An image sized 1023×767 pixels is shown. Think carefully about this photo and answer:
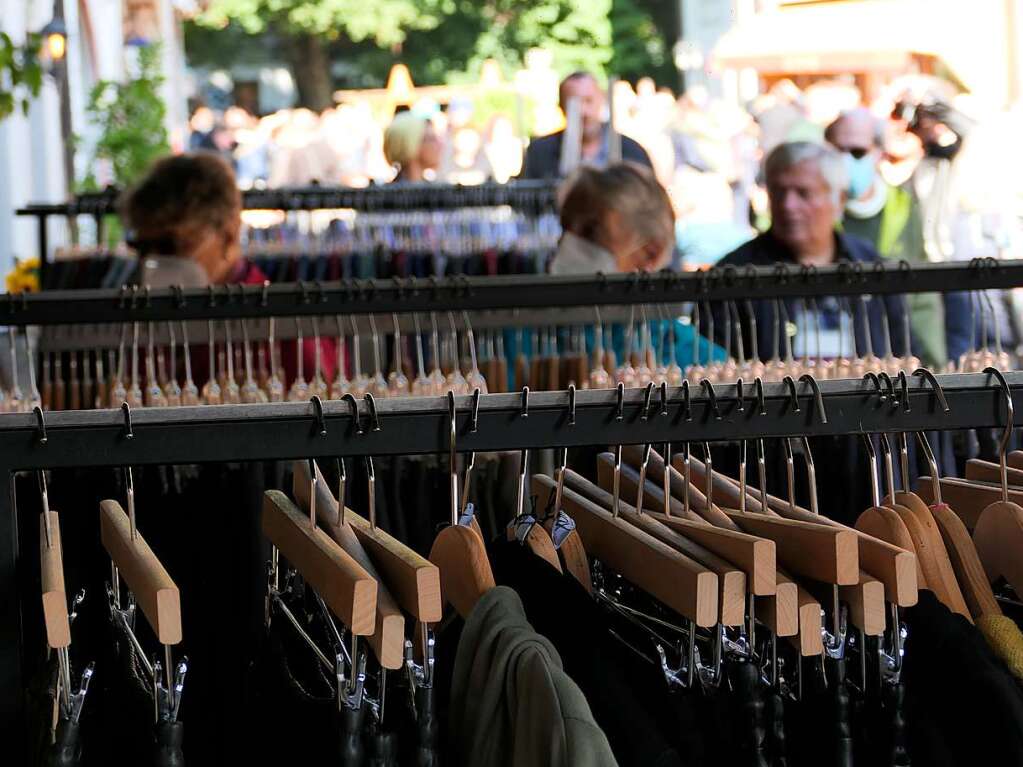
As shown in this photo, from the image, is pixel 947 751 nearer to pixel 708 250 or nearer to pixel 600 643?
pixel 600 643

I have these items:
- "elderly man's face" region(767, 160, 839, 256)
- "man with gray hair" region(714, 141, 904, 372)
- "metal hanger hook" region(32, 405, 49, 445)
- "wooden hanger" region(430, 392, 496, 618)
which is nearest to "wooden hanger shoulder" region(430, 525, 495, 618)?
"wooden hanger" region(430, 392, 496, 618)

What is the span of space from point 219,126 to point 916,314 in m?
9.45

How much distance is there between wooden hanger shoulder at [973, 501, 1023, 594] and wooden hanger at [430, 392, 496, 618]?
480mm

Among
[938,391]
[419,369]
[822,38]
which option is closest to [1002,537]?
[938,391]

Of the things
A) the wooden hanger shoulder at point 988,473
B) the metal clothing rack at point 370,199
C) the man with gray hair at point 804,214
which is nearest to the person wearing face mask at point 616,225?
the man with gray hair at point 804,214

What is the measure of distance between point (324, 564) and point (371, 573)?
4 cm

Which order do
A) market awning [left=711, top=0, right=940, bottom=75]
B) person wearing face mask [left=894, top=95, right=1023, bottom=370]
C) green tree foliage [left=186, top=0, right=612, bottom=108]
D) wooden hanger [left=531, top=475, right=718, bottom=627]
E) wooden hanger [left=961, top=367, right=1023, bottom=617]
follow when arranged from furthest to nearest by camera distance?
green tree foliage [left=186, top=0, right=612, bottom=108] < market awning [left=711, top=0, right=940, bottom=75] < person wearing face mask [left=894, top=95, right=1023, bottom=370] < wooden hanger [left=961, top=367, right=1023, bottom=617] < wooden hanger [left=531, top=475, right=718, bottom=627]

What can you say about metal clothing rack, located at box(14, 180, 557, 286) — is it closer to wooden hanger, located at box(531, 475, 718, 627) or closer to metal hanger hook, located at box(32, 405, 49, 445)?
wooden hanger, located at box(531, 475, 718, 627)

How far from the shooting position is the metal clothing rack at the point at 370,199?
4289 mm

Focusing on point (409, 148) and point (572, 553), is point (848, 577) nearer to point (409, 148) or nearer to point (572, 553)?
point (572, 553)

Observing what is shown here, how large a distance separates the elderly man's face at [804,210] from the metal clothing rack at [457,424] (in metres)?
2.67

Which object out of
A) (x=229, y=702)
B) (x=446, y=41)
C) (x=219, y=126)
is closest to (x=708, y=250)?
(x=219, y=126)

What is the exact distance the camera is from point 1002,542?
1290mm

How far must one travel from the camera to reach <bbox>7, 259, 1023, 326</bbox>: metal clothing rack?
6.96ft
